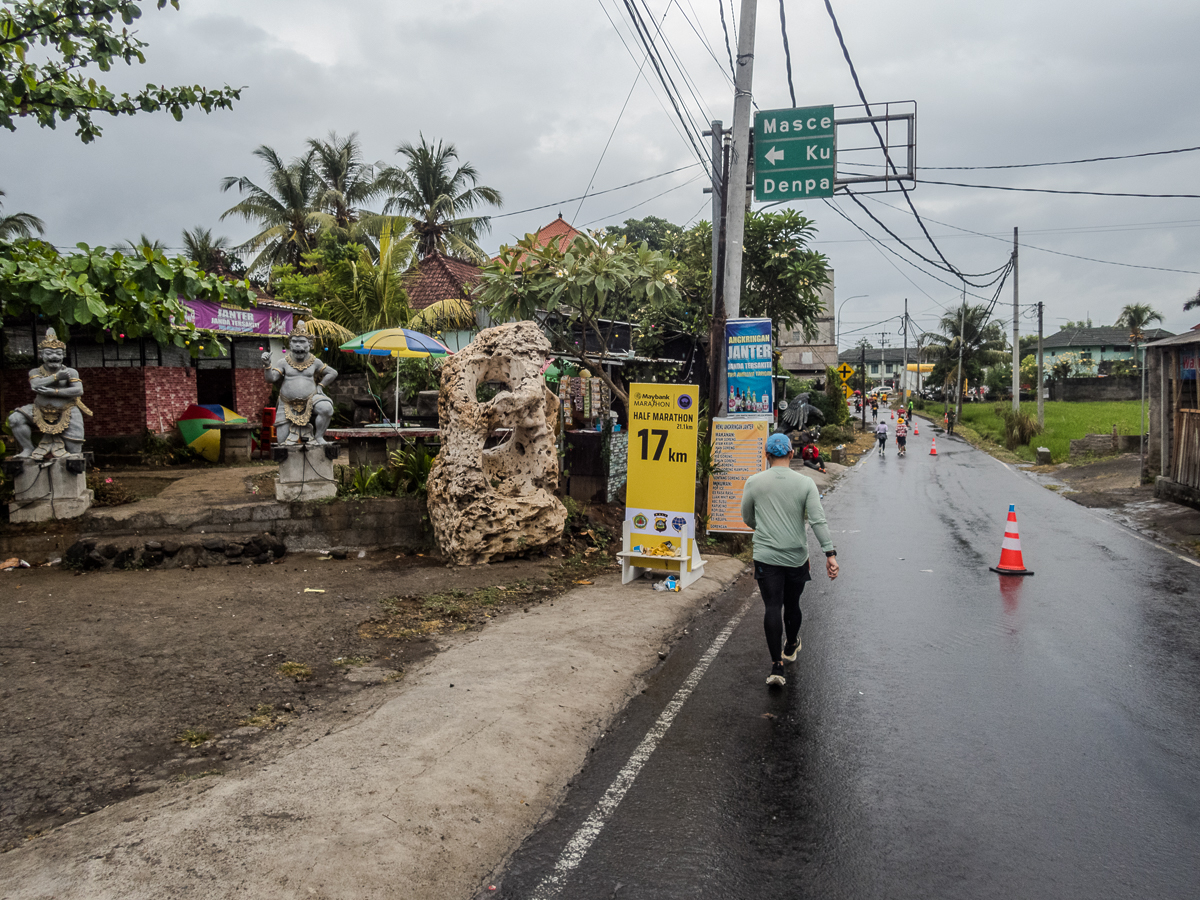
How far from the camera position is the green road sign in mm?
12648

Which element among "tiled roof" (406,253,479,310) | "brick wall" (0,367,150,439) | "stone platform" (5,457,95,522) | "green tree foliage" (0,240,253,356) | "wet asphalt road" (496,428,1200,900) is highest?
"tiled roof" (406,253,479,310)

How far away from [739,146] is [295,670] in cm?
951

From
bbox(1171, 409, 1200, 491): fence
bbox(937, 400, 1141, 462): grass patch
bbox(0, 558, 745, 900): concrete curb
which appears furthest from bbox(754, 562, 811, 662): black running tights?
bbox(937, 400, 1141, 462): grass patch

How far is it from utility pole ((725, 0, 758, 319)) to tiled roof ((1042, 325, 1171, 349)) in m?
88.1

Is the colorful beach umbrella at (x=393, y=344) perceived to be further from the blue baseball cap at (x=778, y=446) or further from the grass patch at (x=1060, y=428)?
the grass patch at (x=1060, y=428)

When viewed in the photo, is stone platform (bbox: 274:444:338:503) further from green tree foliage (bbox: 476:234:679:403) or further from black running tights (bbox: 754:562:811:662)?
black running tights (bbox: 754:562:811:662)

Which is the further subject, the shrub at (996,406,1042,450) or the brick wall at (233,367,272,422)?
the shrub at (996,406,1042,450)

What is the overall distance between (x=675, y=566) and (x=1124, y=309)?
7921 cm

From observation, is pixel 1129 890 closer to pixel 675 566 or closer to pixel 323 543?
pixel 675 566

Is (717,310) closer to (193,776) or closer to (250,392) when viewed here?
(193,776)

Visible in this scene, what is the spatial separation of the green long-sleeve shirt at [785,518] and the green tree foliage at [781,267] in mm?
15606

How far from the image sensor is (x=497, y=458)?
10148mm

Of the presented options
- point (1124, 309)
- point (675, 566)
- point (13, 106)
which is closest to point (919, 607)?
point (675, 566)

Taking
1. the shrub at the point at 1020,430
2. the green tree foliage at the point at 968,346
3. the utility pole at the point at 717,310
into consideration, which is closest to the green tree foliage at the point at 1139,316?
the green tree foliage at the point at 968,346
